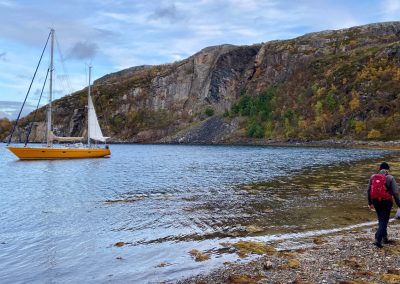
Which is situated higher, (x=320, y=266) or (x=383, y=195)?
(x=383, y=195)

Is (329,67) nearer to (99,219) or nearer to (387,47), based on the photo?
(387,47)

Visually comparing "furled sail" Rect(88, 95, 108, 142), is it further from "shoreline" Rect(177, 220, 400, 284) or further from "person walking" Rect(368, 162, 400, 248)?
"person walking" Rect(368, 162, 400, 248)

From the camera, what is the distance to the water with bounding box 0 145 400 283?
1472cm

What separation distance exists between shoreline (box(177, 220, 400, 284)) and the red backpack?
1953mm

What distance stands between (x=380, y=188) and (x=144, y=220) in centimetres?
1329

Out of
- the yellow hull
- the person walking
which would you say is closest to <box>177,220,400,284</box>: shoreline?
the person walking

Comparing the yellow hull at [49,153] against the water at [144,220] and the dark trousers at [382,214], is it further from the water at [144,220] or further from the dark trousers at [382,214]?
the dark trousers at [382,214]

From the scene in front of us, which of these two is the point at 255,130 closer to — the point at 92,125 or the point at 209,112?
the point at 209,112

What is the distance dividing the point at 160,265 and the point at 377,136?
109874 mm

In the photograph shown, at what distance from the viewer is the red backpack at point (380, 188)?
14.9m

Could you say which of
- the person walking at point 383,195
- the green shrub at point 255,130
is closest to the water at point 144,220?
the person walking at point 383,195

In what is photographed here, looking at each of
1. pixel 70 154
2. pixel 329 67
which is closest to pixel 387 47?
pixel 329 67

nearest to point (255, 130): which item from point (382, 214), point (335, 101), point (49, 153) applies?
point (335, 101)

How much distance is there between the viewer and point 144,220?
75.6 feet
